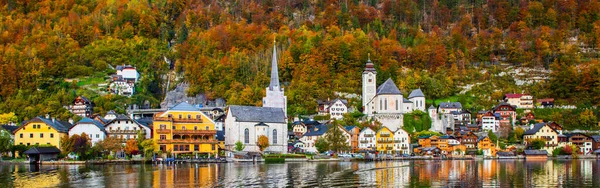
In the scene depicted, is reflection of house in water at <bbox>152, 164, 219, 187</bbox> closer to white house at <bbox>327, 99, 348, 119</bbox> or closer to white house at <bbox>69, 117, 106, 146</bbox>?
white house at <bbox>69, 117, 106, 146</bbox>

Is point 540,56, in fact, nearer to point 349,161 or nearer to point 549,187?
point 349,161

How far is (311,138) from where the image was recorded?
87438mm

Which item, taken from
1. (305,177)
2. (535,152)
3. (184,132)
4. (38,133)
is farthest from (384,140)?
(305,177)

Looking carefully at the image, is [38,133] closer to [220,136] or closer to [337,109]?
[220,136]

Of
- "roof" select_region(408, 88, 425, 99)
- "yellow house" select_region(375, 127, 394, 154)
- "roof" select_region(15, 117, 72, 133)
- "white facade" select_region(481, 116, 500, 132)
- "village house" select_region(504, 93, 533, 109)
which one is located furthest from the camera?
"village house" select_region(504, 93, 533, 109)

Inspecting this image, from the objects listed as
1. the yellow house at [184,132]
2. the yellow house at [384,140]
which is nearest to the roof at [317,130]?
the yellow house at [384,140]

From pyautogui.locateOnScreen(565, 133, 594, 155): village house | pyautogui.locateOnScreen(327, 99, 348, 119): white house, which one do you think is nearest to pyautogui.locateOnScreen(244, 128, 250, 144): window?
pyautogui.locateOnScreen(327, 99, 348, 119): white house

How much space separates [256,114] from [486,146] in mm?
25359

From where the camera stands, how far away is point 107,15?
14025 cm

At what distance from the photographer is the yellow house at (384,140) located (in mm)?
87750

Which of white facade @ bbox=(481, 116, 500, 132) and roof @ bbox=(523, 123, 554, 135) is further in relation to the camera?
white facade @ bbox=(481, 116, 500, 132)

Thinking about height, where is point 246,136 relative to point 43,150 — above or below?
above

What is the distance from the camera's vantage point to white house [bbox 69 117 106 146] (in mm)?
78062

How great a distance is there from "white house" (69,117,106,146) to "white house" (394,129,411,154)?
31657 millimetres
